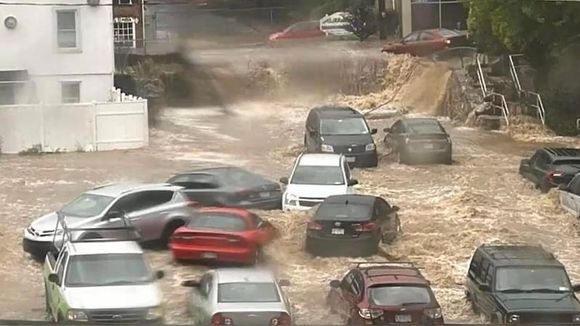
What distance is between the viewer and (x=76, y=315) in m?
3.53

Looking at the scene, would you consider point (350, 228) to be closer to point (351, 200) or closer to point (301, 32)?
point (351, 200)

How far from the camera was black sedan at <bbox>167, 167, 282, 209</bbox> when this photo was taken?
580 cm

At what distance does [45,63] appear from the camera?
4.11m

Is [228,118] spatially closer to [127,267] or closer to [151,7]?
[151,7]

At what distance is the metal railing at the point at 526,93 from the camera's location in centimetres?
930

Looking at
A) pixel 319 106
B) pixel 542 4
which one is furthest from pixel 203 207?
pixel 542 4

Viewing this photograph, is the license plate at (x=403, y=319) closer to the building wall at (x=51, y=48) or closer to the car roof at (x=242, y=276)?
the car roof at (x=242, y=276)

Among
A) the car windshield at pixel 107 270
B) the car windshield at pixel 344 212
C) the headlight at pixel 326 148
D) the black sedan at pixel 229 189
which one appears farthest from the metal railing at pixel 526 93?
the car windshield at pixel 107 270

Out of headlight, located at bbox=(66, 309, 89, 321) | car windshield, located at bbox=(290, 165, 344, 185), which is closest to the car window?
car windshield, located at bbox=(290, 165, 344, 185)

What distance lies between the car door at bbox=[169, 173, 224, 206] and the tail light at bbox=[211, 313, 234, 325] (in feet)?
7.11

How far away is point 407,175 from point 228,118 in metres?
1.22

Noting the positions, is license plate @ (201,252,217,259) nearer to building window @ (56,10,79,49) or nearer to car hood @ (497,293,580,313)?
building window @ (56,10,79,49)

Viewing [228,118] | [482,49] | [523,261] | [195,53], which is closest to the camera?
[523,261]

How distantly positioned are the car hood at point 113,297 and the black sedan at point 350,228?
4.76ft
